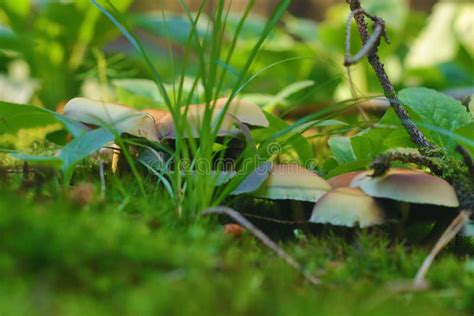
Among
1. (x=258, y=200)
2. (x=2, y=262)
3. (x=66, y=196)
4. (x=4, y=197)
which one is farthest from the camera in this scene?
(x=258, y=200)

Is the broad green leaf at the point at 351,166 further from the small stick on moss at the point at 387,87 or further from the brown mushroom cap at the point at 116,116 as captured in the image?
the brown mushroom cap at the point at 116,116

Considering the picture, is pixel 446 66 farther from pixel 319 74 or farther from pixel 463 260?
pixel 463 260

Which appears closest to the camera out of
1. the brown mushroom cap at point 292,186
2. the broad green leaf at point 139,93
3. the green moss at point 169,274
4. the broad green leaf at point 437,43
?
the green moss at point 169,274

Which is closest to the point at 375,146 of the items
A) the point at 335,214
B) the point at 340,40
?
the point at 335,214

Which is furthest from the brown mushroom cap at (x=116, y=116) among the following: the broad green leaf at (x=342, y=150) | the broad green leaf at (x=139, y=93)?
the broad green leaf at (x=139, y=93)
